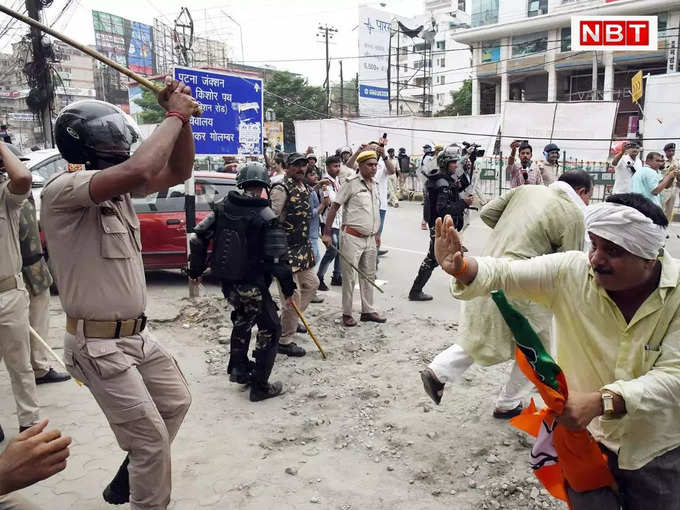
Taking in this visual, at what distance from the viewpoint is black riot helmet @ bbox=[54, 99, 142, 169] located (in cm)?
239

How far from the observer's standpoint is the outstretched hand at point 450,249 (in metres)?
1.96

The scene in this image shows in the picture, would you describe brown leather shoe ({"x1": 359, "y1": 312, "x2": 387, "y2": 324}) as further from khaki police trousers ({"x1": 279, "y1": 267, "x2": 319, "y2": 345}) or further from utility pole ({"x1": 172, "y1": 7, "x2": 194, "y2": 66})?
utility pole ({"x1": 172, "y1": 7, "x2": 194, "y2": 66})

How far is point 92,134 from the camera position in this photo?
240 centimetres

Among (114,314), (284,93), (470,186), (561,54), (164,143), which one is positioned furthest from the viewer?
(284,93)

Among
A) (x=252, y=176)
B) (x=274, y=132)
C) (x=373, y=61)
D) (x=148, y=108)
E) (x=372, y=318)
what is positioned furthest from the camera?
(x=148, y=108)

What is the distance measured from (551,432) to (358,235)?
13.8 ft

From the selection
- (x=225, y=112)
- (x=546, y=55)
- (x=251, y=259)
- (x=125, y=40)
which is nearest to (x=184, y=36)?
(x=225, y=112)

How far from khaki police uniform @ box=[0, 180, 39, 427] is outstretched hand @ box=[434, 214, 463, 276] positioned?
2744 millimetres

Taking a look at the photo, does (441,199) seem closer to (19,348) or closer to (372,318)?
(372,318)

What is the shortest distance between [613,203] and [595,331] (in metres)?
0.43

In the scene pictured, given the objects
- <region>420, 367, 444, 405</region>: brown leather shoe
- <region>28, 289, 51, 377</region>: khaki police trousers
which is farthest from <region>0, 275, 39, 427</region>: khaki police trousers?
<region>420, 367, 444, 405</region>: brown leather shoe

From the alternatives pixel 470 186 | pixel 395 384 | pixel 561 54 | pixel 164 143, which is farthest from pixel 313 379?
pixel 561 54

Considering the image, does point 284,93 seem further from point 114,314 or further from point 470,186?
point 114,314

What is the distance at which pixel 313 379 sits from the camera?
462 cm
